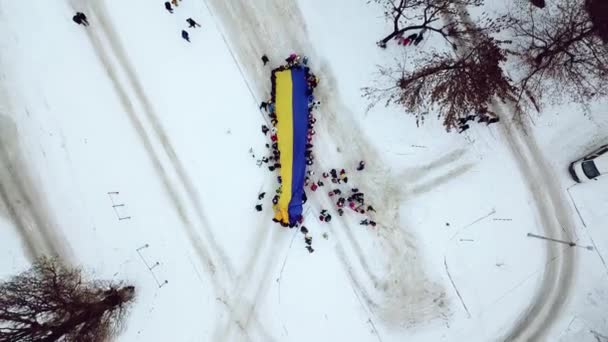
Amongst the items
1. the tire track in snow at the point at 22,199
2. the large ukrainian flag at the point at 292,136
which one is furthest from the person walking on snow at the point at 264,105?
the tire track in snow at the point at 22,199

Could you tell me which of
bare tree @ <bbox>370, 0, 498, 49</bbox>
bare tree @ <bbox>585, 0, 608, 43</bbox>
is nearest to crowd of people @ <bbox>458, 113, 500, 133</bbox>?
bare tree @ <bbox>370, 0, 498, 49</bbox>

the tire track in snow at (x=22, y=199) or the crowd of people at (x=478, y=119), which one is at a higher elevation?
the tire track in snow at (x=22, y=199)

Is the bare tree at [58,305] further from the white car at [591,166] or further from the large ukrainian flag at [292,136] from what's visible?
the white car at [591,166]

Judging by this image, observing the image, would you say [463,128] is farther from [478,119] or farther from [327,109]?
[327,109]

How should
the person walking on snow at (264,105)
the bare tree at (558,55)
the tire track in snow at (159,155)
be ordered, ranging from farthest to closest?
the tire track in snow at (159,155) < the person walking on snow at (264,105) < the bare tree at (558,55)

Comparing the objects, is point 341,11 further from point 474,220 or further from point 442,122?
point 474,220

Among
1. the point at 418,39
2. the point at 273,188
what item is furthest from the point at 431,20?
the point at 273,188

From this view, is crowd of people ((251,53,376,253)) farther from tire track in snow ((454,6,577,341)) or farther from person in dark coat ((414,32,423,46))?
tire track in snow ((454,6,577,341))
